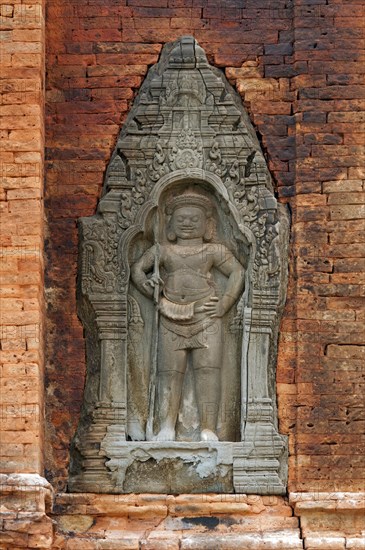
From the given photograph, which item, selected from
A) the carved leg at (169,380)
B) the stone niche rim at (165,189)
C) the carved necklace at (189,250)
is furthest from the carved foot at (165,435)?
the carved necklace at (189,250)

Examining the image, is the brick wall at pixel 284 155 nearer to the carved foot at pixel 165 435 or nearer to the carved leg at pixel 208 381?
the carved leg at pixel 208 381

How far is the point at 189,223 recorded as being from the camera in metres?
13.2

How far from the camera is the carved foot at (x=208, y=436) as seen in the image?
42.3 ft

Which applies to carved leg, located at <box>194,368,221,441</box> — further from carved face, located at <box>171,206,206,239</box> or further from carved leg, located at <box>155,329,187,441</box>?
carved face, located at <box>171,206,206,239</box>

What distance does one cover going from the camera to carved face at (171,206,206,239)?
1321 cm

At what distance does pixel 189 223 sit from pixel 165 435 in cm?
163

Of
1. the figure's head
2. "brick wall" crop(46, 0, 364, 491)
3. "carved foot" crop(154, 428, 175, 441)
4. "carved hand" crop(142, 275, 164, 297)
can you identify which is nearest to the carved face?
the figure's head

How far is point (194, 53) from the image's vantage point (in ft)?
44.0

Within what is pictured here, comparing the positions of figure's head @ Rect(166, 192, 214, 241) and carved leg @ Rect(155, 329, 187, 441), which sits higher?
figure's head @ Rect(166, 192, 214, 241)

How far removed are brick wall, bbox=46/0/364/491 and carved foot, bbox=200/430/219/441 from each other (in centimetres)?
51

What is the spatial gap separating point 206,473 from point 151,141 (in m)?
2.60

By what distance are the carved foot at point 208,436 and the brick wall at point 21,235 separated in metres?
1.24

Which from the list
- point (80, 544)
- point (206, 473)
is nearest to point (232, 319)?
point (206, 473)

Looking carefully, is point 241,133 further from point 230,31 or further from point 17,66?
point 17,66
